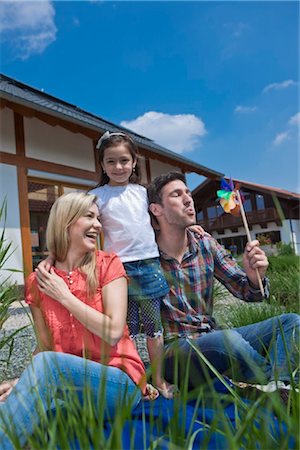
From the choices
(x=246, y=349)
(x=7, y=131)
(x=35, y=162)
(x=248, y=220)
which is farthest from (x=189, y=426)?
(x=248, y=220)

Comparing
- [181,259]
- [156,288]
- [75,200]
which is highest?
[75,200]

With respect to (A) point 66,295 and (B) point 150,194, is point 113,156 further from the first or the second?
(A) point 66,295

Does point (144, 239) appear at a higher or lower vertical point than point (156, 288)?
higher

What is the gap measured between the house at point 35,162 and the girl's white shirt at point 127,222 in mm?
4395

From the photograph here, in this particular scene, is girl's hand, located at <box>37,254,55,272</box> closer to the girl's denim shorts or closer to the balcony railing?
the girl's denim shorts

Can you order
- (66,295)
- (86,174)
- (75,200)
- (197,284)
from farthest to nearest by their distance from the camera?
(86,174) < (197,284) < (75,200) < (66,295)

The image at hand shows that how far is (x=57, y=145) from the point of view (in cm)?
829

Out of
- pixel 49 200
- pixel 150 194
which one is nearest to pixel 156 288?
pixel 150 194

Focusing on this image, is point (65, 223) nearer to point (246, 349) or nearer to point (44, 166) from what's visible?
point (246, 349)

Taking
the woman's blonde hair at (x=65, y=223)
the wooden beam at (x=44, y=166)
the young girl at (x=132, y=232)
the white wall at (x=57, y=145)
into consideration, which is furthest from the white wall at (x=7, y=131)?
the woman's blonde hair at (x=65, y=223)

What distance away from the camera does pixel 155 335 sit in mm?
2068

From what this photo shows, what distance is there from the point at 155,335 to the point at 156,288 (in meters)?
0.23

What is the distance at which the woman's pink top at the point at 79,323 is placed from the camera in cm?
159

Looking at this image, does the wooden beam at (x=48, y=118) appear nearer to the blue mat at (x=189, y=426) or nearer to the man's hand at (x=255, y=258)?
the man's hand at (x=255, y=258)
